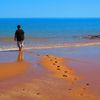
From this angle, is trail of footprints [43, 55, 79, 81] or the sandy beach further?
trail of footprints [43, 55, 79, 81]

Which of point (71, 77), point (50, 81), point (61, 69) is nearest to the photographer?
point (50, 81)

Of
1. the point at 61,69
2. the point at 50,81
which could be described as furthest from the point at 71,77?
the point at 61,69

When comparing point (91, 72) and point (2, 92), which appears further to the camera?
point (91, 72)

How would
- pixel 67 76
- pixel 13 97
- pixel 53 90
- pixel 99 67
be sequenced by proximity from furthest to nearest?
pixel 99 67 → pixel 67 76 → pixel 53 90 → pixel 13 97

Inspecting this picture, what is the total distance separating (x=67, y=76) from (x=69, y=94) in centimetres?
250

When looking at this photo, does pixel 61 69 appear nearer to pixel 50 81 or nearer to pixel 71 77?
pixel 71 77

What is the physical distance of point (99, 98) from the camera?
8.20 m

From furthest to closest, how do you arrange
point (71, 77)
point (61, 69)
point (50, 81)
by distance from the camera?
point (61, 69)
point (71, 77)
point (50, 81)

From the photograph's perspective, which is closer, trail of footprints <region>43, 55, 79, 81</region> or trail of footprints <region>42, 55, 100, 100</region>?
trail of footprints <region>42, 55, 100, 100</region>

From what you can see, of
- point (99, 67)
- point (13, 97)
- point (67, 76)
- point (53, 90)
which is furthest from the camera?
point (99, 67)

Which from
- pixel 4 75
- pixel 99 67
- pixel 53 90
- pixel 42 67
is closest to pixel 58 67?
pixel 42 67

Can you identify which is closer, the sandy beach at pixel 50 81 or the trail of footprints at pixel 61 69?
the sandy beach at pixel 50 81

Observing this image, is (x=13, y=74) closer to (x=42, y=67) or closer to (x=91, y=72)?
(x=42, y=67)

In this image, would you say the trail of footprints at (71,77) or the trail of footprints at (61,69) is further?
the trail of footprints at (61,69)
